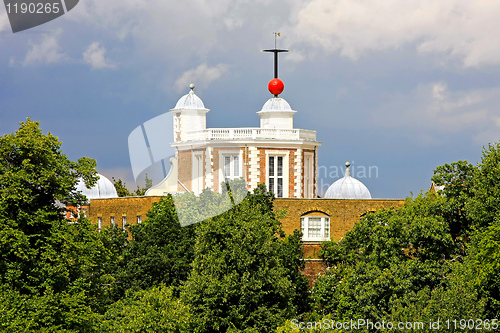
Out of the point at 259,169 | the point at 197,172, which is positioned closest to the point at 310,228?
the point at 259,169

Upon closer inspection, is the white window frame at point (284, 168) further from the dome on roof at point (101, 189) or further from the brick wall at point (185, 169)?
the dome on roof at point (101, 189)

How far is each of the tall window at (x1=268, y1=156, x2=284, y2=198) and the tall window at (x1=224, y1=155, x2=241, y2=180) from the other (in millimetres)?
2419

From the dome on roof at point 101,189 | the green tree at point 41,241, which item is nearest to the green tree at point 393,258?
the green tree at point 41,241

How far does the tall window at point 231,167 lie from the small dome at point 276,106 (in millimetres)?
5363

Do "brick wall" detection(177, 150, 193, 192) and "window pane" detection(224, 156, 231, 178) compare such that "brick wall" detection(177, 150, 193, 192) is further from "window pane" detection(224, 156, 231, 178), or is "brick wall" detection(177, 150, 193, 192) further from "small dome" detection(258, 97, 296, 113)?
"small dome" detection(258, 97, 296, 113)

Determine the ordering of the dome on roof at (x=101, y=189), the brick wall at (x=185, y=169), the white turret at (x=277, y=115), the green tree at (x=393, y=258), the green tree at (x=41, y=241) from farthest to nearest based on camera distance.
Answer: the dome on roof at (x=101, y=189) < the white turret at (x=277, y=115) < the brick wall at (x=185, y=169) < the green tree at (x=393, y=258) < the green tree at (x=41, y=241)

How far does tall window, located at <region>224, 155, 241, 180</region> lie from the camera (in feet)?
210

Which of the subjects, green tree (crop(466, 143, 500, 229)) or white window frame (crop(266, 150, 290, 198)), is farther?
white window frame (crop(266, 150, 290, 198))

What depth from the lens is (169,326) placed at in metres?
41.4

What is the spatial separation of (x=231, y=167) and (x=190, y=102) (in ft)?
25.3

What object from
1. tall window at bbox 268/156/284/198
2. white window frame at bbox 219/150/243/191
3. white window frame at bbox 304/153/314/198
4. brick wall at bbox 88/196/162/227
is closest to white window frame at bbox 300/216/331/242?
tall window at bbox 268/156/284/198

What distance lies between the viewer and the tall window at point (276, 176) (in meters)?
64.2

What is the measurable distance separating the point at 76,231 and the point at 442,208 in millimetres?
18541

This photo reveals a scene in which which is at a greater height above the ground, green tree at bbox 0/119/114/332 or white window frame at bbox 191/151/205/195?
white window frame at bbox 191/151/205/195
